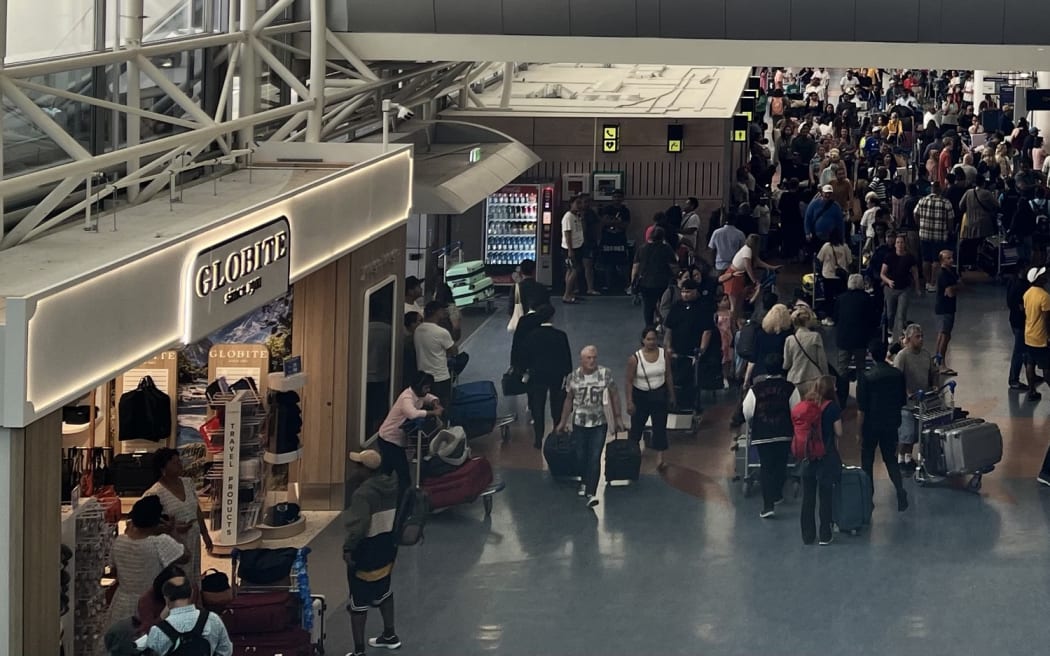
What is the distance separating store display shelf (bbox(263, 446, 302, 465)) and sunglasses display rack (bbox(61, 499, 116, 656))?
3180mm

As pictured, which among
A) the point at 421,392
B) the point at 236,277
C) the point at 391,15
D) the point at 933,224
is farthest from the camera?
the point at 933,224

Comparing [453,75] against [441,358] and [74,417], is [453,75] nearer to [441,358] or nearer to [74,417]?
[441,358]

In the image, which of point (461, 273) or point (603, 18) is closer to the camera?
point (603, 18)

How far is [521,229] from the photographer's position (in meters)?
22.3

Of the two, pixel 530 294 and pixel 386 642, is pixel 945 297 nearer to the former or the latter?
pixel 530 294

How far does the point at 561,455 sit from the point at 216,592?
186 inches

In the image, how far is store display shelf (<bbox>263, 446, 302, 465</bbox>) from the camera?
1243 cm

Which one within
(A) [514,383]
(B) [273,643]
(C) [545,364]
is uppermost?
(C) [545,364]

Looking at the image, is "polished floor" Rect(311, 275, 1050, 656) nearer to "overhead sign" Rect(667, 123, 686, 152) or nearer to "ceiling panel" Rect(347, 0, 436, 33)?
"ceiling panel" Rect(347, 0, 436, 33)

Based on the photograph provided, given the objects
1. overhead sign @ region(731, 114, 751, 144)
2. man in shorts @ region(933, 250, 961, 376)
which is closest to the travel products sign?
man in shorts @ region(933, 250, 961, 376)

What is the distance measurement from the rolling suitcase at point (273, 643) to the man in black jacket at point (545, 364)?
519cm

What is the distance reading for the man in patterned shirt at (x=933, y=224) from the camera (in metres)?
21.1

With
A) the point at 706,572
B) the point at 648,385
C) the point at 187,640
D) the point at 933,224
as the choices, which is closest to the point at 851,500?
the point at 706,572

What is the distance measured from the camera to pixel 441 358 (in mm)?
14750
